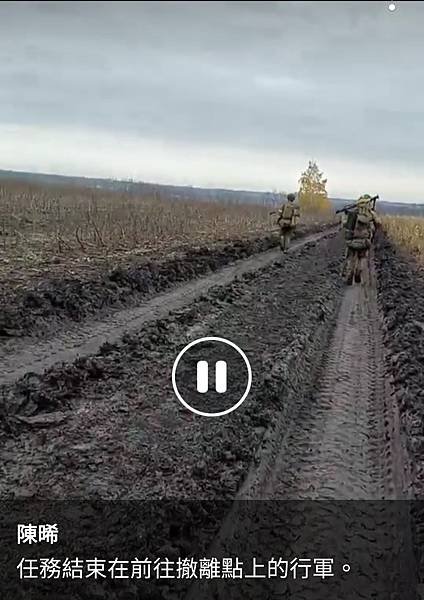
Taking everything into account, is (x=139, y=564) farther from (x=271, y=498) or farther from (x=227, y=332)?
(x=227, y=332)

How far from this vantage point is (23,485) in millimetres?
3512

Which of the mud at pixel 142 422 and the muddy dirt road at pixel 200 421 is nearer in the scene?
the mud at pixel 142 422

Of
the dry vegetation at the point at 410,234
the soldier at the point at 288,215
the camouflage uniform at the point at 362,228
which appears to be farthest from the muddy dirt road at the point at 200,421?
the dry vegetation at the point at 410,234

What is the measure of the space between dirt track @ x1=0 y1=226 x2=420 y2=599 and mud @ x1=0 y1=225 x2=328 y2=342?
672 mm

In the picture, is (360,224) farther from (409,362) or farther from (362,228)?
(409,362)

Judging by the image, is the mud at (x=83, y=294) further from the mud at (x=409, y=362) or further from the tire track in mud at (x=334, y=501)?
the mud at (x=409, y=362)

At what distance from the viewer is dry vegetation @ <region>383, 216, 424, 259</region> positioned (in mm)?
18906

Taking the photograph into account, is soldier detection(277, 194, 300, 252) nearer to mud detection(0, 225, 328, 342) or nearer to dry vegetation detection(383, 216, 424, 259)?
dry vegetation detection(383, 216, 424, 259)

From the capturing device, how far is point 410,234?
21.7m

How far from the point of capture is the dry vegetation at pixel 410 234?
62.0ft

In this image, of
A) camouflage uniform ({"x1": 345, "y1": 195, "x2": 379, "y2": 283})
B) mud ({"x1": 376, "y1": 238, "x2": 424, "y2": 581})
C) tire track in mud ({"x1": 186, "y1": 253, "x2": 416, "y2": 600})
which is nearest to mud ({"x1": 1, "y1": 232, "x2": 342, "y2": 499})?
tire track in mud ({"x1": 186, "y1": 253, "x2": 416, "y2": 600})

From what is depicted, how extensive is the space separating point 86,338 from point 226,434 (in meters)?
2.87

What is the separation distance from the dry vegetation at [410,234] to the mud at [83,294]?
323 inches

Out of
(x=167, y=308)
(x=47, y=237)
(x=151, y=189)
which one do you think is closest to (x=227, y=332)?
(x=167, y=308)
